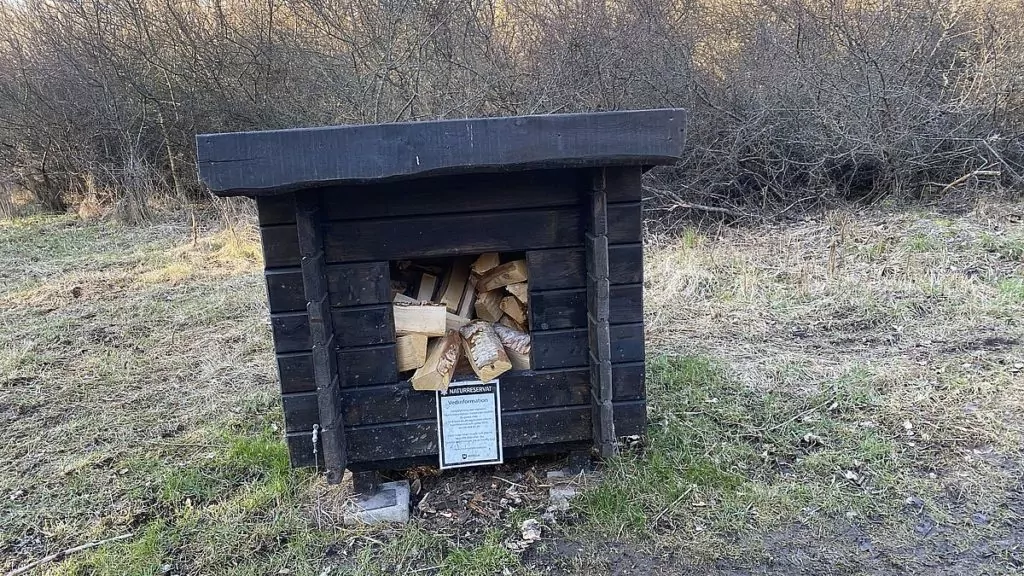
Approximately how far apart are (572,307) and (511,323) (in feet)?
1.19

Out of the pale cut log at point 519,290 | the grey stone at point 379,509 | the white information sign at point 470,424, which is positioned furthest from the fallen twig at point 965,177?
the grey stone at point 379,509

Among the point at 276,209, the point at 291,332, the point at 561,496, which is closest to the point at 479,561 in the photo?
the point at 561,496

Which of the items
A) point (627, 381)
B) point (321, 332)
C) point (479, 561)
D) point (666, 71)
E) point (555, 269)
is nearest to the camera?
point (479, 561)

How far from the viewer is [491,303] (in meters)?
3.02

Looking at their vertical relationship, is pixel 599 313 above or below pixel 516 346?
above

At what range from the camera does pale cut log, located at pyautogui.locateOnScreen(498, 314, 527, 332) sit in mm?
2965

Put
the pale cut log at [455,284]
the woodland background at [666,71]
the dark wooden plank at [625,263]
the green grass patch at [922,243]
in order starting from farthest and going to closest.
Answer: the woodland background at [666,71] → the green grass patch at [922,243] → the pale cut log at [455,284] → the dark wooden plank at [625,263]

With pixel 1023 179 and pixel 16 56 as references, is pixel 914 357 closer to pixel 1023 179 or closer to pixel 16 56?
pixel 1023 179

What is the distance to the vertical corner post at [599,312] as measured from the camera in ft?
8.28

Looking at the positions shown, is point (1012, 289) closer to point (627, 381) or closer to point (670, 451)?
point (670, 451)

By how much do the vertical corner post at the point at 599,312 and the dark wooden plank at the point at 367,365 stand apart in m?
0.80

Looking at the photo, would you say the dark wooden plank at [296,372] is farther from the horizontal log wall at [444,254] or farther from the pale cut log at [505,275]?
the pale cut log at [505,275]

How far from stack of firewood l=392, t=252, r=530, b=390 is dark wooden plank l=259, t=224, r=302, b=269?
1.48 feet

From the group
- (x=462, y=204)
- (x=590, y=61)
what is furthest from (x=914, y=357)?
(x=590, y=61)
